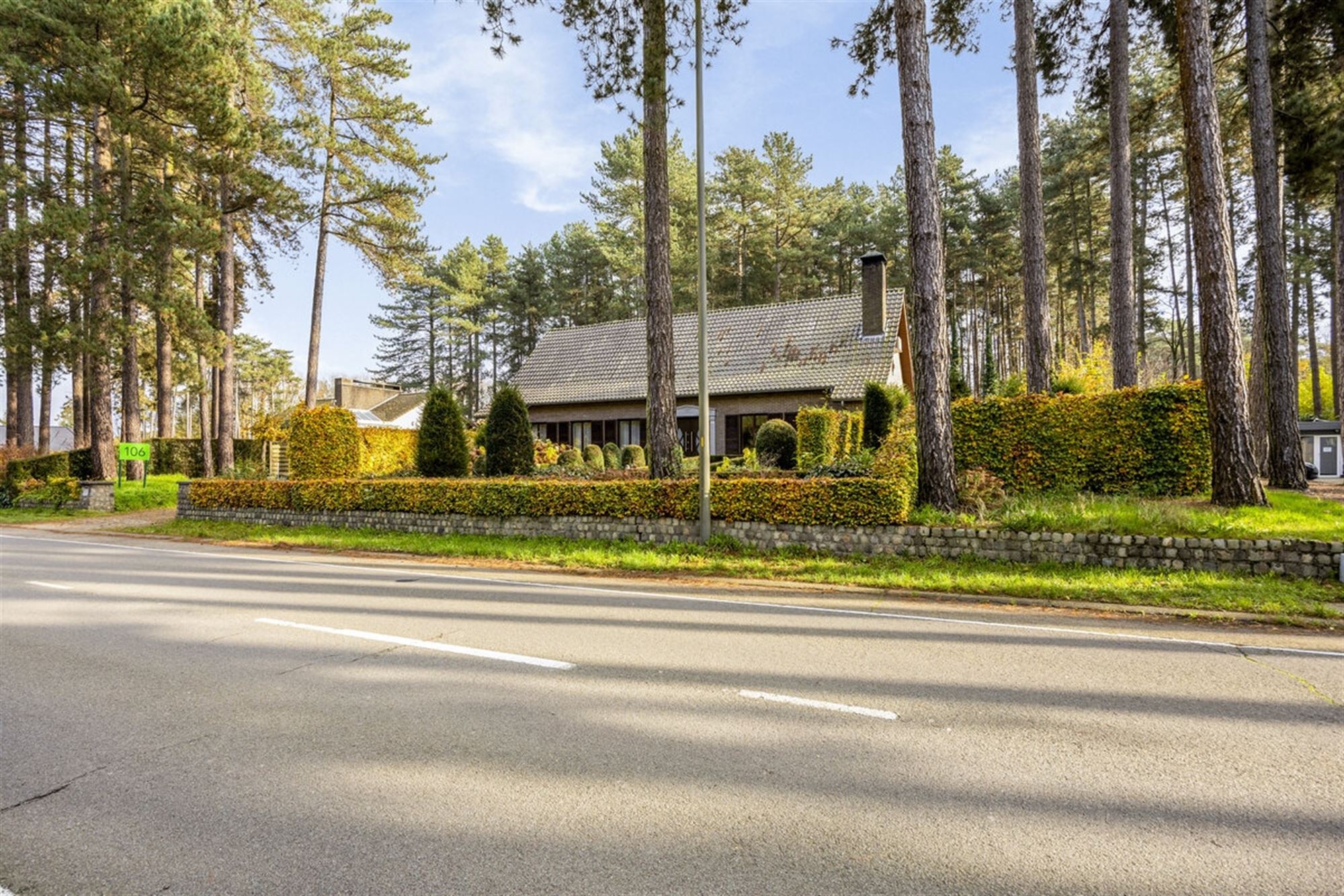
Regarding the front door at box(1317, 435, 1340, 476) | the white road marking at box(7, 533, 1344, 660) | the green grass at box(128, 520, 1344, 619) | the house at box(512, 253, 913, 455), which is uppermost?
the house at box(512, 253, 913, 455)

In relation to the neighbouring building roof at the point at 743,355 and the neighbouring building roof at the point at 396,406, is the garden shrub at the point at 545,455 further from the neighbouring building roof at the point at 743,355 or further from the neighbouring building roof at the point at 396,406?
the neighbouring building roof at the point at 396,406

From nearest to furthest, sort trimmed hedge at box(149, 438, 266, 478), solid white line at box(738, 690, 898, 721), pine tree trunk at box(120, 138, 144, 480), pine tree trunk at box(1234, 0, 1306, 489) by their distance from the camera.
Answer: solid white line at box(738, 690, 898, 721)
pine tree trunk at box(1234, 0, 1306, 489)
pine tree trunk at box(120, 138, 144, 480)
trimmed hedge at box(149, 438, 266, 478)

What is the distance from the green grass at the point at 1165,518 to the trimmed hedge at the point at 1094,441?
0.96 m

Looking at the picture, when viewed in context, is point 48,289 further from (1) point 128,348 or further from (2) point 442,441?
(2) point 442,441

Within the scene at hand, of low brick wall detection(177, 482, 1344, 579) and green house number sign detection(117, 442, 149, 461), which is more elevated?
green house number sign detection(117, 442, 149, 461)

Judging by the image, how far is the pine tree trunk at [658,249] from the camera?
12133 mm

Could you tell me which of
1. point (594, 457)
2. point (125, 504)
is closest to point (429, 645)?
point (594, 457)

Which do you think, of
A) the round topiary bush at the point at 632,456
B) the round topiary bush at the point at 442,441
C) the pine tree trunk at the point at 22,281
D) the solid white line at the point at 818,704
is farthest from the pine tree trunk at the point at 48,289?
the solid white line at the point at 818,704

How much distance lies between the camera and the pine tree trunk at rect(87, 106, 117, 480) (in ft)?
66.0

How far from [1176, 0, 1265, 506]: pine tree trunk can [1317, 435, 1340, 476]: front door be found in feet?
81.5

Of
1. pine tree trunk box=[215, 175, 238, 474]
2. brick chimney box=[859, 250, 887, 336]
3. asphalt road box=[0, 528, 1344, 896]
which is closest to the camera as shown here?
asphalt road box=[0, 528, 1344, 896]

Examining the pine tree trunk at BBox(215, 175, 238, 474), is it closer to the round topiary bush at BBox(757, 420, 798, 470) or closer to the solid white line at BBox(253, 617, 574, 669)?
the round topiary bush at BBox(757, 420, 798, 470)

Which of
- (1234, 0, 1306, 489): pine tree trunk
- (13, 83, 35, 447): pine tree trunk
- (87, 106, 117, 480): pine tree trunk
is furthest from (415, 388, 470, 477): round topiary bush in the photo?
(1234, 0, 1306, 489): pine tree trunk

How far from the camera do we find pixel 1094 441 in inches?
469
